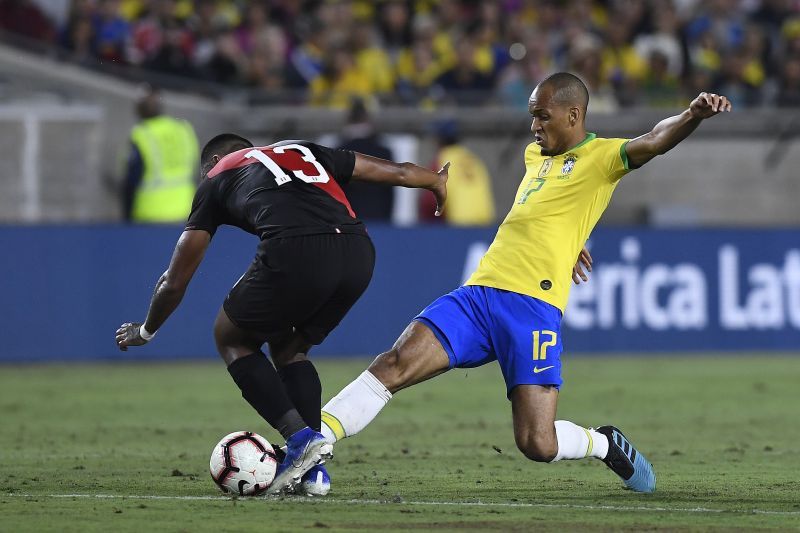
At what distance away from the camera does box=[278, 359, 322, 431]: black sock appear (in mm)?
7594

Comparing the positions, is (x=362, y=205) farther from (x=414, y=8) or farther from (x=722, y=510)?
(x=722, y=510)

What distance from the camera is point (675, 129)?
709 centimetres

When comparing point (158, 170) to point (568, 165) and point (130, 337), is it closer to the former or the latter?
point (130, 337)

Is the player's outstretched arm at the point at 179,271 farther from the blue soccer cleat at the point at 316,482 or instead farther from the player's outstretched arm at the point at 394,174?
the blue soccer cleat at the point at 316,482

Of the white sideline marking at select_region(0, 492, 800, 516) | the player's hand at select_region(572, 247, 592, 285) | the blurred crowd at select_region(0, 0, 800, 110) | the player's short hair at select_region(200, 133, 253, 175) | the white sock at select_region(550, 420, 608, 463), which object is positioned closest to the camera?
the white sideline marking at select_region(0, 492, 800, 516)

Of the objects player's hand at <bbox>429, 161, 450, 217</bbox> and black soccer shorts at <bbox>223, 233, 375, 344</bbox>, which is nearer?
black soccer shorts at <bbox>223, 233, 375, 344</bbox>

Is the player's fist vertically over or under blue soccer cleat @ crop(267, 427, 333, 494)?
over

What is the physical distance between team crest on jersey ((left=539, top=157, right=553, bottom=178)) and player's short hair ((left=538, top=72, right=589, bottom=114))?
0.33m

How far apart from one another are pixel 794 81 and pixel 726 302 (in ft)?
16.3

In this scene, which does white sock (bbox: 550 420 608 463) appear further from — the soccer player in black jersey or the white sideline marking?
the soccer player in black jersey

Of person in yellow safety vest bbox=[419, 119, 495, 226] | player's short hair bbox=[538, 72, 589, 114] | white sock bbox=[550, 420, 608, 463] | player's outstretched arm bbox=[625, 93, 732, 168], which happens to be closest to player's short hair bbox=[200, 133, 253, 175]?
player's short hair bbox=[538, 72, 589, 114]

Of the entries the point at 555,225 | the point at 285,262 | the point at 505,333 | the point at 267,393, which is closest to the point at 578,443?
the point at 505,333

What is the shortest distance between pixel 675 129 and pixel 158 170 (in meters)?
10.2

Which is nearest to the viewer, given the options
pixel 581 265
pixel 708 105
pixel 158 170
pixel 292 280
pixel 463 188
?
pixel 708 105
